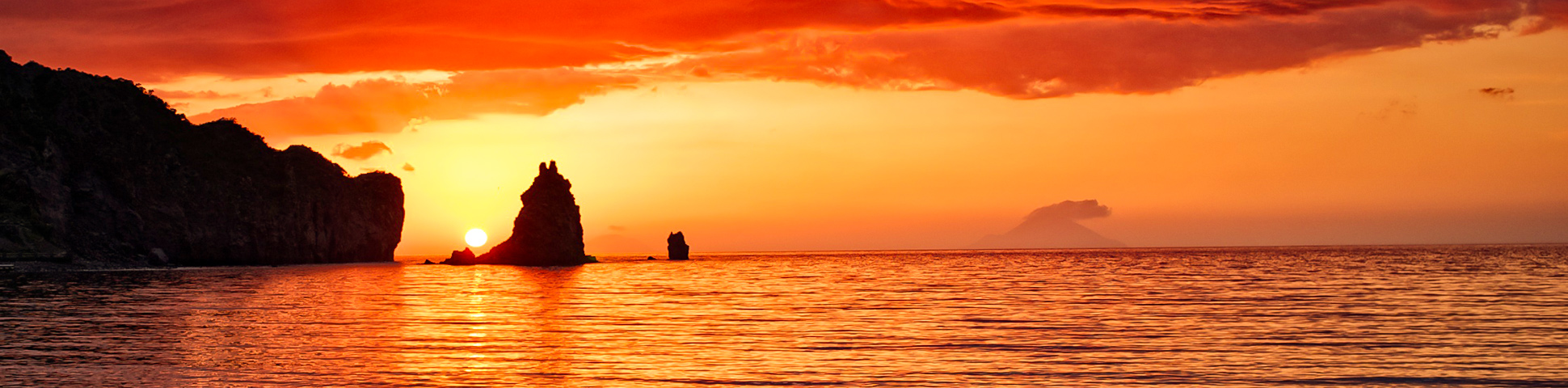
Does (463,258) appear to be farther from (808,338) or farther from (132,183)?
(808,338)

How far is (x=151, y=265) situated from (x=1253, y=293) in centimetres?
13785

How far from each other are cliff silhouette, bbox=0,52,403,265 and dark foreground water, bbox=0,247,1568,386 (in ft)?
256

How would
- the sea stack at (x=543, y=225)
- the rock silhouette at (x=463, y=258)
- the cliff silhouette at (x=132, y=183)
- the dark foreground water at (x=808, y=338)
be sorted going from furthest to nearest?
1. the rock silhouette at (x=463, y=258)
2. the sea stack at (x=543, y=225)
3. the cliff silhouette at (x=132, y=183)
4. the dark foreground water at (x=808, y=338)

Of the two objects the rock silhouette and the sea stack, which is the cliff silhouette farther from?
the sea stack

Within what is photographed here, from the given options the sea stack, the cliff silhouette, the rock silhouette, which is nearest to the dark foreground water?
the cliff silhouette

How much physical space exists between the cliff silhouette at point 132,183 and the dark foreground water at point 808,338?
77.9 metres

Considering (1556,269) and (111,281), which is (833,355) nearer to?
(111,281)

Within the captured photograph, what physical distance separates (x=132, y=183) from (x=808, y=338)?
492 feet

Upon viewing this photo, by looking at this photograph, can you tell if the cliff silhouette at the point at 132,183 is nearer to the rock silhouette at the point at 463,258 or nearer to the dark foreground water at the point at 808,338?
the rock silhouette at the point at 463,258

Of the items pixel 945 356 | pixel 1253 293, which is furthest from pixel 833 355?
pixel 1253 293

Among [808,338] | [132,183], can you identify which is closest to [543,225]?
[132,183]

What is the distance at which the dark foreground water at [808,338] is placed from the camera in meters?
25.6

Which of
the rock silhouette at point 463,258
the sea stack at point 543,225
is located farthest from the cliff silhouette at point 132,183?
the sea stack at point 543,225

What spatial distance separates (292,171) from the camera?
19262 cm
